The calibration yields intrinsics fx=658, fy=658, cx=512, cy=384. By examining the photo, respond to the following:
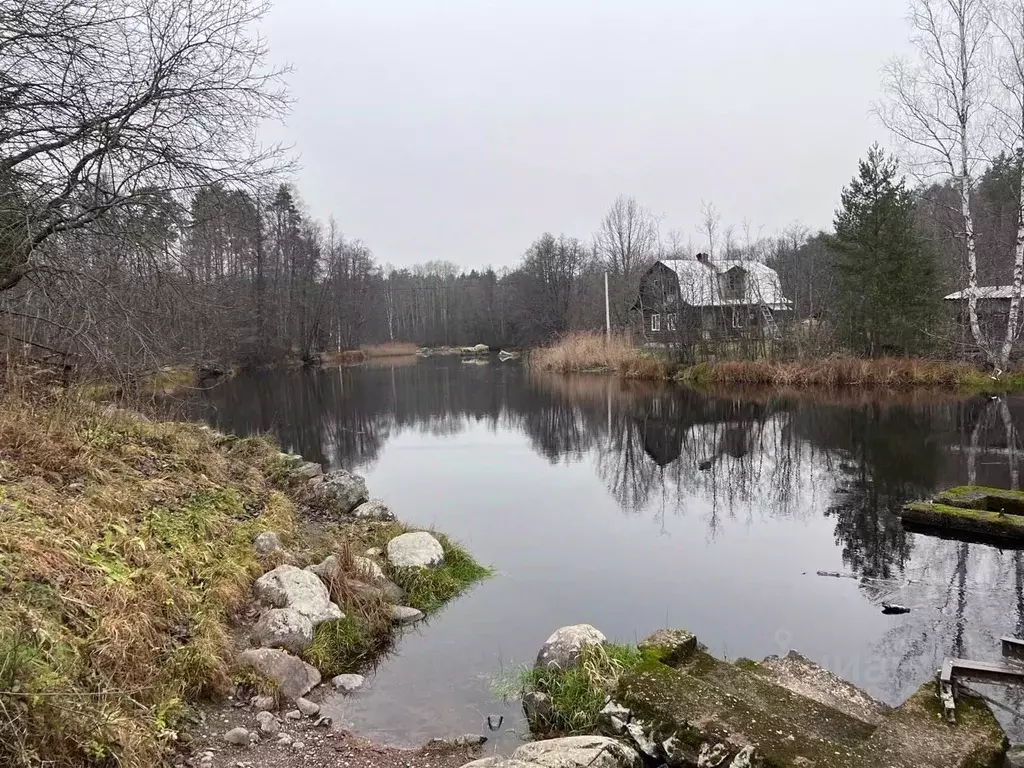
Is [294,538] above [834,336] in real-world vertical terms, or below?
below

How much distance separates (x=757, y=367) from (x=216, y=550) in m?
22.5

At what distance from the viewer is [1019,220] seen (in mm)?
18156

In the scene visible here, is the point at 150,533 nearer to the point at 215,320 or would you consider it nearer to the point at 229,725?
the point at 229,725

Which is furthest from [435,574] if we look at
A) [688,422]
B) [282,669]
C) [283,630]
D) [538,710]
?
[688,422]

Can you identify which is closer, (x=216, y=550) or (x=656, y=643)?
(x=656, y=643)

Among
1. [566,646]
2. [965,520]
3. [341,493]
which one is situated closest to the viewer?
[566,646]

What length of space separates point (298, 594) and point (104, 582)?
1.62 m

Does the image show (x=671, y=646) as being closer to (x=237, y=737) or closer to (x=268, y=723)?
(x=268, y=723)

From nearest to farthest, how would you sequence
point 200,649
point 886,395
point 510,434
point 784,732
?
1. point 784,732
2. point 200,649
3. point 510,434
4. point 886,395

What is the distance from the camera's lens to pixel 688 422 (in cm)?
1778

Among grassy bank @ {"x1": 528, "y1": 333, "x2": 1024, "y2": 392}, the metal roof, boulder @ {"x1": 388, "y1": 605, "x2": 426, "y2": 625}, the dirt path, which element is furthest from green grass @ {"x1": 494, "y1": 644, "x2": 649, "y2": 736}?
the metal roof

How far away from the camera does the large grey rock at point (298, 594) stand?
17.9 feet

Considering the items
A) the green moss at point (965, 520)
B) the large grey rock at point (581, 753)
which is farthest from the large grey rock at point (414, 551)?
the green moss at point (965, 520)

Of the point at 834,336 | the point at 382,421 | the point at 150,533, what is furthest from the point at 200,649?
the point at 834,336
